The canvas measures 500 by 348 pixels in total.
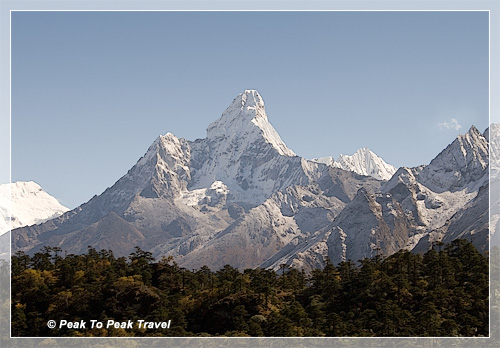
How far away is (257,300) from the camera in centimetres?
3500

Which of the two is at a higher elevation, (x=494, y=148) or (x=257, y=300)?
(x=494, y=148)

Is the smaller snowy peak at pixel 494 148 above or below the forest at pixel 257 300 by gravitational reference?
above

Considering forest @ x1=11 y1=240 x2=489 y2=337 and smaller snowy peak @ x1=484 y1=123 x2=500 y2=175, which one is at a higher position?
smaller snowy peak @ x1=484 y1=123 x2=500 y2=175

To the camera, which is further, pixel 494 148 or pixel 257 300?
pixel 257 300

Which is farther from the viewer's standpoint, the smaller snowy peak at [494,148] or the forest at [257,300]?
the forest at [257,300]

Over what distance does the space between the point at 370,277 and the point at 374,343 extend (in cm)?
1729

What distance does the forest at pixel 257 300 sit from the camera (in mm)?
27031

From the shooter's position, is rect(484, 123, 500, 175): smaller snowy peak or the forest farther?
the forest

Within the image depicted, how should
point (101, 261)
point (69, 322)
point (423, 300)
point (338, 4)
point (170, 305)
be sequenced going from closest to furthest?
point (338, 4)
point (69, 322)
point (170, 305)
point (423, 300)
point (101, 261)

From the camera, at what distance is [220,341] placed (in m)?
25.7

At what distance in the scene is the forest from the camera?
27031mm

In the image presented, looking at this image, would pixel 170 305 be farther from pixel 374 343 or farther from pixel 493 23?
pixel 493 23

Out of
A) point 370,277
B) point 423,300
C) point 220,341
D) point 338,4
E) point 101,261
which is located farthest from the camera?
point 101,261

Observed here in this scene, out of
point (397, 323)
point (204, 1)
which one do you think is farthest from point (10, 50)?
point (397, 323)
